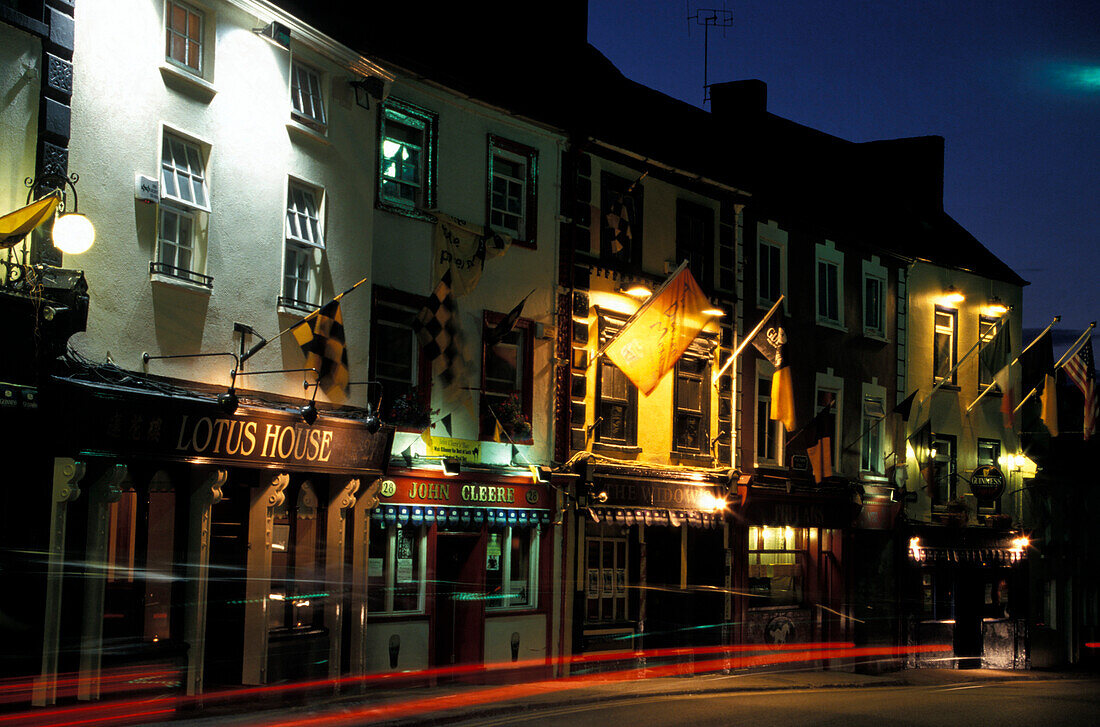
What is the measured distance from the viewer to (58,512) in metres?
13.7

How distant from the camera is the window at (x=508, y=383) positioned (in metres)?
21.4

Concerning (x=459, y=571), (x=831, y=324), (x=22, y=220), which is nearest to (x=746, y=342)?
(x=831, y=324)

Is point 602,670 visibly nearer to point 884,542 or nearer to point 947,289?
point 884,542

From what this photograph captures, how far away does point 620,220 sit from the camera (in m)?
24.8

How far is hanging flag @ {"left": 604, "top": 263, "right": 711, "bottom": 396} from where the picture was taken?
22.6m

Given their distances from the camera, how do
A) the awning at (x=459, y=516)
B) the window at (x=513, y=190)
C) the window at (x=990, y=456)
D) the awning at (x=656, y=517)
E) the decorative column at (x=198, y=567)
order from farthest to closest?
the window at (x=990, y=456), the awning at (x=656, y=517), the window at (x=513, y=190), the awning at (x=459, y=516), the decorative column at (x=198, y=567)

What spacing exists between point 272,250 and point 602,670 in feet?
36.6

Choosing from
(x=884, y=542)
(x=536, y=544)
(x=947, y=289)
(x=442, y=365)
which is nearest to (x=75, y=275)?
(x=442, y=365)

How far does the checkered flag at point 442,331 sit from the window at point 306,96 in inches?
126

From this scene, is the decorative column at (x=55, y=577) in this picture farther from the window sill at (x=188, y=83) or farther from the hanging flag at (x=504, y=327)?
the hanging flag at (x=504, y=327)

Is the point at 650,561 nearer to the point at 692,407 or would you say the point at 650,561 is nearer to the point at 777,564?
the point at 692,407

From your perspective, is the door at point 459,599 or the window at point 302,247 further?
the door at point 459,599

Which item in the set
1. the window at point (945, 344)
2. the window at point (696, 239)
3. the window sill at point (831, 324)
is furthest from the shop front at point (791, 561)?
A: the window at point (945, 344)

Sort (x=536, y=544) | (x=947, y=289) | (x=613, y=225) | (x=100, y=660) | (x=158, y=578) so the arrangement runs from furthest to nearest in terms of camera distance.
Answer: (x=947, y=289), (x=613, y=225), (x=536, y=544), (x=158, y=578), (x=100, y=660)
